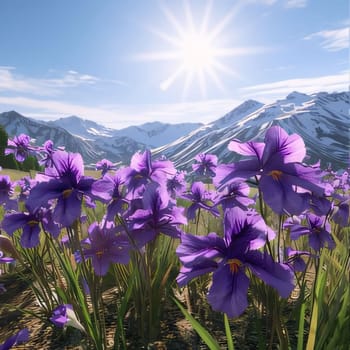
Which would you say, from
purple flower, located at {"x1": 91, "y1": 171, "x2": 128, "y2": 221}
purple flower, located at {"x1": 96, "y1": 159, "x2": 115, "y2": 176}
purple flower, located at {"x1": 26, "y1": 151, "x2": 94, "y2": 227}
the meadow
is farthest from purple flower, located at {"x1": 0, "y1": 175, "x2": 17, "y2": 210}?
purple flower, located at {"x1": 26, "y1": 151, "x2": 94, "y2": 227}

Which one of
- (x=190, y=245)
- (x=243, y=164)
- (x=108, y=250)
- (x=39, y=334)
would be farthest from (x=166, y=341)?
(x=243, y=164)

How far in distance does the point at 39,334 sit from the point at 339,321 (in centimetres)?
203

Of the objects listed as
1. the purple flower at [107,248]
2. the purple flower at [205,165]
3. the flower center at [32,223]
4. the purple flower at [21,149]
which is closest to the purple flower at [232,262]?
the purple flower at [107,248]

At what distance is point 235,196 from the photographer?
3166 mm

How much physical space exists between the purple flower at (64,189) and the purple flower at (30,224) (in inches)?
21.1

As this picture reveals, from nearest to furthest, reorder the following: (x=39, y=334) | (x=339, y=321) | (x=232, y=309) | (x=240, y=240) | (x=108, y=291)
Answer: (x=232, y=309) < (x=240, y=240) < (x=339, y=321) < (x=39, y=334) < (x=108, y=291)

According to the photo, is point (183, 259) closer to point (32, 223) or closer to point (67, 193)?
point (67, 193)

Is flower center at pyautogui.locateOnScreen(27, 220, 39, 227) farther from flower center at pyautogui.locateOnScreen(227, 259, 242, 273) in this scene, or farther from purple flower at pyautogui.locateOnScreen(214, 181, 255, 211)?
flower center at pyautogui.locateOnScreen(227, 259, 242, 273)

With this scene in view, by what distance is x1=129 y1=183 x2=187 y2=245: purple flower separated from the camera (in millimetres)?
2256

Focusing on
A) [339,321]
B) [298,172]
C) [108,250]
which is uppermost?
[298,172]

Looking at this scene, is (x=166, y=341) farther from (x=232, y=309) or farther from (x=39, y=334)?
(x=232, y=309)

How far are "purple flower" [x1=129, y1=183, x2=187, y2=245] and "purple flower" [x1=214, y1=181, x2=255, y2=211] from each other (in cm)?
81

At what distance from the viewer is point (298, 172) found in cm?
176

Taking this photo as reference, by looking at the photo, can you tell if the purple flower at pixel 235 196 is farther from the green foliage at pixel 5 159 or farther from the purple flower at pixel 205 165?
the green foliage at pixel 5 159
